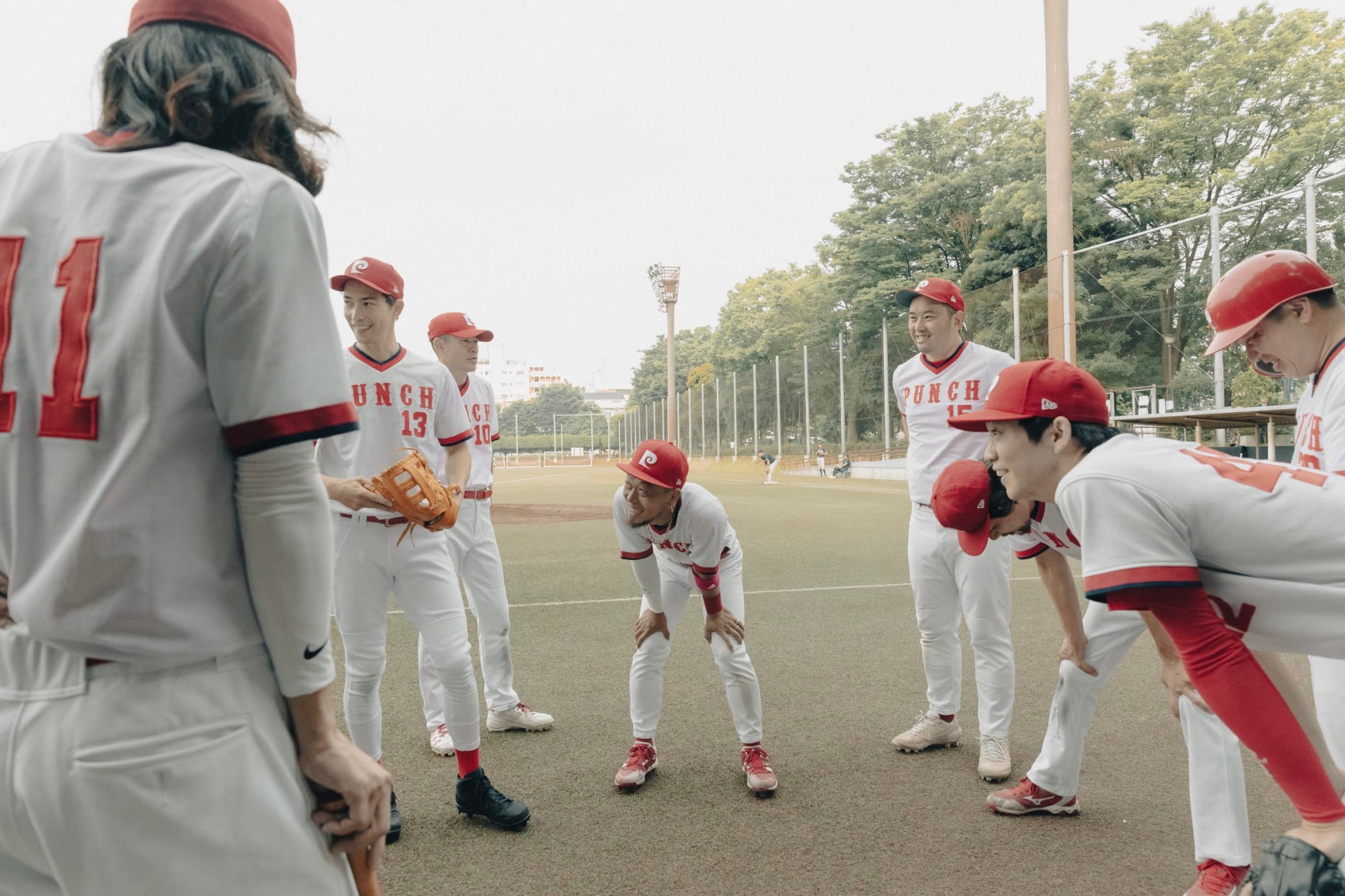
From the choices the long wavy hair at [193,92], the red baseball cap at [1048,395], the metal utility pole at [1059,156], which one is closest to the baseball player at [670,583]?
the red baseball cap at [1048,395]

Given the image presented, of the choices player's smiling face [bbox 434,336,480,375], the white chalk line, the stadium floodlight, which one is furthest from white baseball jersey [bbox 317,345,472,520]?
the stadium floodlight

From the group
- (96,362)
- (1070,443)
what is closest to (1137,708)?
(1070,443)

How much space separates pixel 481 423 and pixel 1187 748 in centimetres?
474

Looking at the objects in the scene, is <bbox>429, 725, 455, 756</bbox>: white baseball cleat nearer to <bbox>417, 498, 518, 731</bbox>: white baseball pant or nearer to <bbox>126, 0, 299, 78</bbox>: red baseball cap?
<bbox>417, 498, 518, 731</bbox>: white baseball pant

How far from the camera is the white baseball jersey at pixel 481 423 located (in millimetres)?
5977

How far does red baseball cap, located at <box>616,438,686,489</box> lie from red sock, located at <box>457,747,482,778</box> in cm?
138

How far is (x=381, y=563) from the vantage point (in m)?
3.91

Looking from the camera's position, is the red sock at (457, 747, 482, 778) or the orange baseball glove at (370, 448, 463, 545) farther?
the red sock at (457, 747, 482, 778)

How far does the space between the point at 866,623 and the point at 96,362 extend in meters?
7.14

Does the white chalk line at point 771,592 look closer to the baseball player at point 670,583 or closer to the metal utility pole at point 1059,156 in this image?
the metal utility pole at point 1059,156

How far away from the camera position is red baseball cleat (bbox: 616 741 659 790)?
4191 millimetres

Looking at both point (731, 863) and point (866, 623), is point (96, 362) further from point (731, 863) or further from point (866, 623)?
point (866, 623)

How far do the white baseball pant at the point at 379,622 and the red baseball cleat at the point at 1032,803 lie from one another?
227cm

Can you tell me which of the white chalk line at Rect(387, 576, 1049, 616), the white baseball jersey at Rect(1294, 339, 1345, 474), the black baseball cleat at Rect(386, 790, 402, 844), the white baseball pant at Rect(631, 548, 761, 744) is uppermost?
the white baseball jersey at Rect(1294, 339, 1345, 474)
